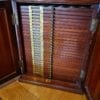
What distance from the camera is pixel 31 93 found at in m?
1.26

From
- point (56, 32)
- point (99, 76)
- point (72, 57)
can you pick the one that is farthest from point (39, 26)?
point (99, 76)

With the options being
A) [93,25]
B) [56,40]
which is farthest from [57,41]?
[93,25]

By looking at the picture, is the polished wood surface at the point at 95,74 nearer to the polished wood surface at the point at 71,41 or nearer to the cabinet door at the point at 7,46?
the polished wood surface at the point at 71,41

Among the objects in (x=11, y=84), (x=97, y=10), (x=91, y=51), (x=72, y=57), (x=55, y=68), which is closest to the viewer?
(x=97, y=10)

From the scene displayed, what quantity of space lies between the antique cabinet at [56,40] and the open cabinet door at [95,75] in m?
0.02

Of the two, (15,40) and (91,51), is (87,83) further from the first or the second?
(15,40)

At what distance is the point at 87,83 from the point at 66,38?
0.42m

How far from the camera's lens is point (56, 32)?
3.46 ft

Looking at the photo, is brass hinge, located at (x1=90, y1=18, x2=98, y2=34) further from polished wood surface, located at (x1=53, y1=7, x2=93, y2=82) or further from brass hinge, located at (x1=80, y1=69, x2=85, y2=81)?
brass hinge, located at (x1=80, y1=69, x2=85, y2=81)

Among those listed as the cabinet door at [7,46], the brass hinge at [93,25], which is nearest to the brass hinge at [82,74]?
the brass hinge at [93,25]

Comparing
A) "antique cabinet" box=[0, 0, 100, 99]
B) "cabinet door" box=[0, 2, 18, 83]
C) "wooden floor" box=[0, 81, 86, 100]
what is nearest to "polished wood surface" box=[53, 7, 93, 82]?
"antique cabinet" box=[0, 0, 100, 99]

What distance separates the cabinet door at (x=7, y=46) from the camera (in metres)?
1.00

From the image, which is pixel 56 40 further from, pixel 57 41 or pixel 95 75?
pixel 95 75

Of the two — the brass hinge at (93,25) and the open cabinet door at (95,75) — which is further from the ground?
the brass hinge at (93,25)
